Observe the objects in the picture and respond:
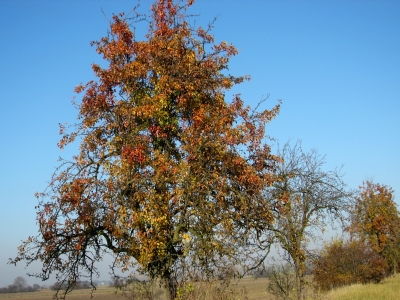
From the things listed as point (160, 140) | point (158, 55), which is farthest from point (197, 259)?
point (158, 55)

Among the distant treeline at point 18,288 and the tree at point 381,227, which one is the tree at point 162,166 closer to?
the tree at point 381,227

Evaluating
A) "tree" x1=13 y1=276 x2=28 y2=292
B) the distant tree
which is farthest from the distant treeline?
the distant tree

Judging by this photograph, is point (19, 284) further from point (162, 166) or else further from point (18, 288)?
point (162, 166)

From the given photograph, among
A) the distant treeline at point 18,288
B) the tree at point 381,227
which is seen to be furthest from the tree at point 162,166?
the distant treeline at point 18,288

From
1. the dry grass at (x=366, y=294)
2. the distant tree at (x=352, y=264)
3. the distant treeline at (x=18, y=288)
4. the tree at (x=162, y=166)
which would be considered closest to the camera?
the tree at (x=162, y=166)

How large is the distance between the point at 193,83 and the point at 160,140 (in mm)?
2130

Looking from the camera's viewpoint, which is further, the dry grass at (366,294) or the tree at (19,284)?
the tree at (19,284)

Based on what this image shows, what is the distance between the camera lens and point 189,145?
12219 millimetres

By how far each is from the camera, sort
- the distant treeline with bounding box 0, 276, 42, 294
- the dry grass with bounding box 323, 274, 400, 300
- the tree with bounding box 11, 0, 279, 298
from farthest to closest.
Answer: the distant treeline with bounding box 0, 276, 42, 294 → the dry grass with bounding box 323, 274, 400, 300 → the tree with bounding box 11, 0, 279, 298

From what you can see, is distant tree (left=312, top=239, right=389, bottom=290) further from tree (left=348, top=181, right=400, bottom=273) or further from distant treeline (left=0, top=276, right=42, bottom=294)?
distant treeline (left=0, top=276, right=42, bottom=294)

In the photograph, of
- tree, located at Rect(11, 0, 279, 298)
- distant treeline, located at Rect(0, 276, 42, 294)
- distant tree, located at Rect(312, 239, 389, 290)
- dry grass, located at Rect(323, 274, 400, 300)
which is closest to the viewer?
tree, located at Rect(11, 0, 279, 298)

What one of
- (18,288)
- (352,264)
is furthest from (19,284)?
(352,264)

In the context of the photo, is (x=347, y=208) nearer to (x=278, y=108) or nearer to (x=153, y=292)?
(x=278, y=108)

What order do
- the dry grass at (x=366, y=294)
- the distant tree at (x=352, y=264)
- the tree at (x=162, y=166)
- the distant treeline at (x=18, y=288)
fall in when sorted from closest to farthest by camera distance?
1. the tree at (x=162, y=166)
2. the dry grass at (x=366, y=294)
3. the distant tree at (x=352, y=264)
4. the distant treeline at (x=18, y=288)
